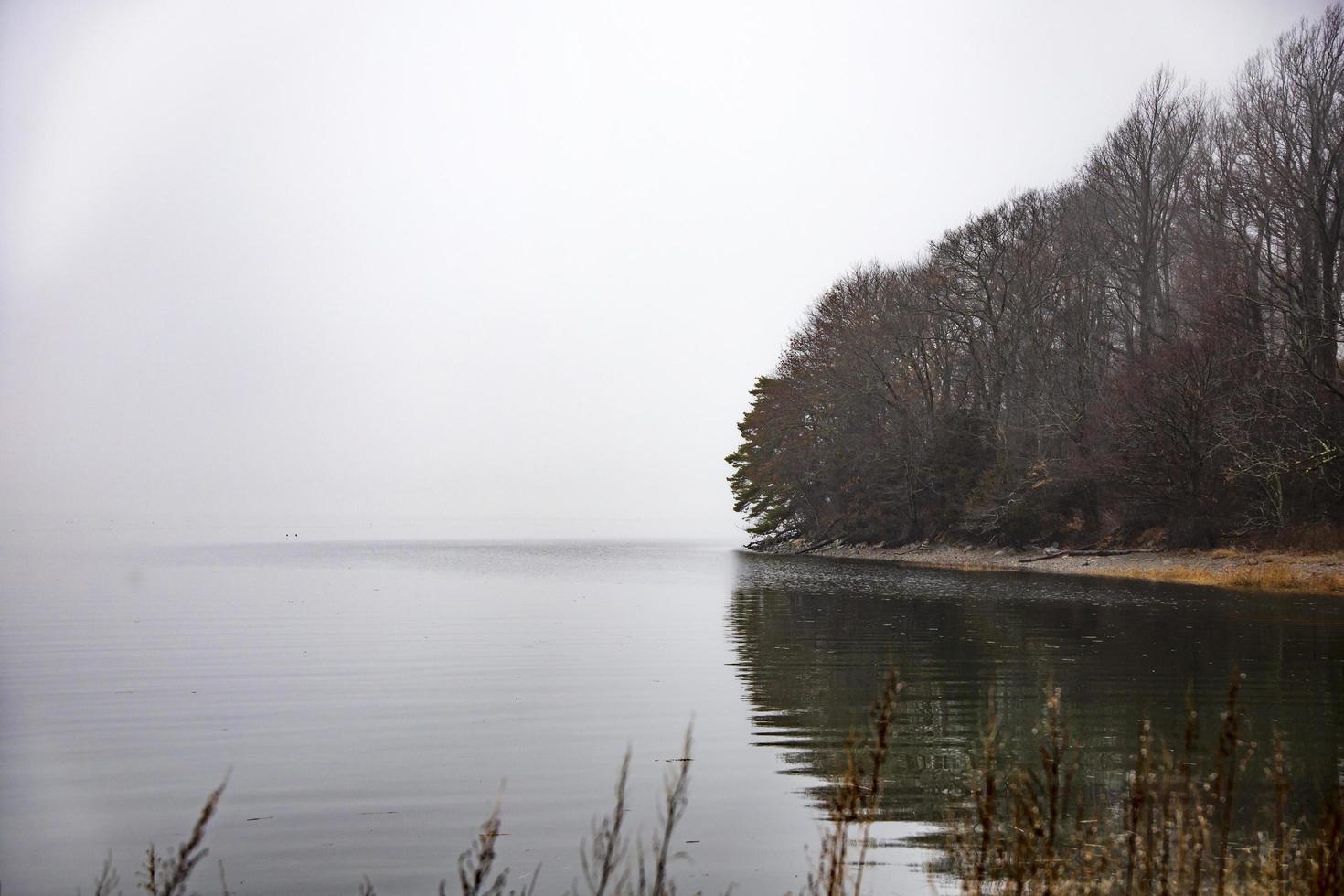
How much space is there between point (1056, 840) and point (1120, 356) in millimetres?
50267

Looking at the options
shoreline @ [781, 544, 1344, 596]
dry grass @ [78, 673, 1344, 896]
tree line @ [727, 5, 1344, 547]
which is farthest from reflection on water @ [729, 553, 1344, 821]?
tree line @ [727, 5, 1344, 547]

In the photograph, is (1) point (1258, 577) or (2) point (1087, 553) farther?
(2) point (1087, 553)

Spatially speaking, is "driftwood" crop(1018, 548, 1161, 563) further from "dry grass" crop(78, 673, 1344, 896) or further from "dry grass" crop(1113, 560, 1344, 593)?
"dry grass" crop(78, 673, 1344, 896)

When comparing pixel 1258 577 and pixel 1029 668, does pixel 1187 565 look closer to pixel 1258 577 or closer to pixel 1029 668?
pixel 1258 577

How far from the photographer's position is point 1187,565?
129ft

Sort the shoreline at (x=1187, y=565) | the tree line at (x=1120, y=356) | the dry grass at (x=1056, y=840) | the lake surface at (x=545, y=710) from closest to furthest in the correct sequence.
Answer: the dry grass at (x=1056, y=840)
the lake surface at (x=545, y=710)
the shoreline at (x=1187, y=565)
the tree line at (x=1120, y=356)

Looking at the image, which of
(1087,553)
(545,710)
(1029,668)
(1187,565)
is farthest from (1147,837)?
(1087,553)

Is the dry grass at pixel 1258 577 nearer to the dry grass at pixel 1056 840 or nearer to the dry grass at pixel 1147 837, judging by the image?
the dry grass at pixel 1056 840

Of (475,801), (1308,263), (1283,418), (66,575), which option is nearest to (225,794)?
(475,801)

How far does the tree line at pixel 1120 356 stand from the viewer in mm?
36875

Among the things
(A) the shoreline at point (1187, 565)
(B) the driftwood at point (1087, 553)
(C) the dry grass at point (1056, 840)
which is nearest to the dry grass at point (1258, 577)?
(A) the shoreline at point (1187, 565)

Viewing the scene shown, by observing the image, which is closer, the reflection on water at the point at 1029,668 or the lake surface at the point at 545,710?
the lake surface at the point at 545,710

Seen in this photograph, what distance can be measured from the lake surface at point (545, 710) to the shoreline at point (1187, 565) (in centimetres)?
363

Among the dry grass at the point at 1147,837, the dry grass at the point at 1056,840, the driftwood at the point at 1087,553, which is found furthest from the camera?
the driftwood at the point at 1087,553
